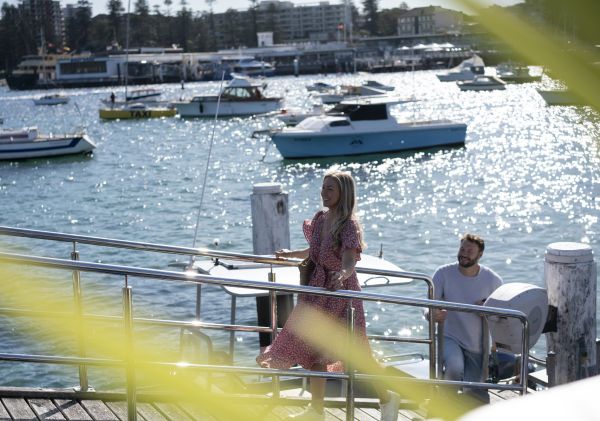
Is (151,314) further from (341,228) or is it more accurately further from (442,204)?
(442,204)

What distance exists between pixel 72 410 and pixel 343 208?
6.35 feet

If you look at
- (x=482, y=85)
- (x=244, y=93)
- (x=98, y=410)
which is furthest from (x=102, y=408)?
(x=482, y=85)

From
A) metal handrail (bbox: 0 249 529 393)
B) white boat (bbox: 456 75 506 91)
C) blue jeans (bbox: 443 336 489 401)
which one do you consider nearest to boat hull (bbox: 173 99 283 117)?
white boat (bbox: 456 75 506 91)

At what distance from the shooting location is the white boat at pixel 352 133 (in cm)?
4331

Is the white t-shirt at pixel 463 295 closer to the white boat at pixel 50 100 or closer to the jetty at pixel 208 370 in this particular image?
the jetty at pixel 208 370

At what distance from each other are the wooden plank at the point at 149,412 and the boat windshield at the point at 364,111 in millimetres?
37444

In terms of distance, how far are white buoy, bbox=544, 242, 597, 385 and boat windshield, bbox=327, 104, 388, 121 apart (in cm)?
3542

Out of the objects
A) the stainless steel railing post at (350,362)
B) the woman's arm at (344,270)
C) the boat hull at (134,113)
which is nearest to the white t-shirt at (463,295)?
the woman's arm at (344,270)

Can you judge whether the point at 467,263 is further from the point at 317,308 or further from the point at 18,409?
the point at 18,409

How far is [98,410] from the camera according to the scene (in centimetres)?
Answer: 618

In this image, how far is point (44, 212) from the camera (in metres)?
34.5

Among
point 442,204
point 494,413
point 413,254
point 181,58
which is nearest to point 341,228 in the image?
point 494,413

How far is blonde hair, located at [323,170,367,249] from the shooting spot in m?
5.92

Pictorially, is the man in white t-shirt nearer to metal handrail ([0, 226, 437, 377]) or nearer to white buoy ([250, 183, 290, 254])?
metal handrail ([0, 226, 437, 377])
